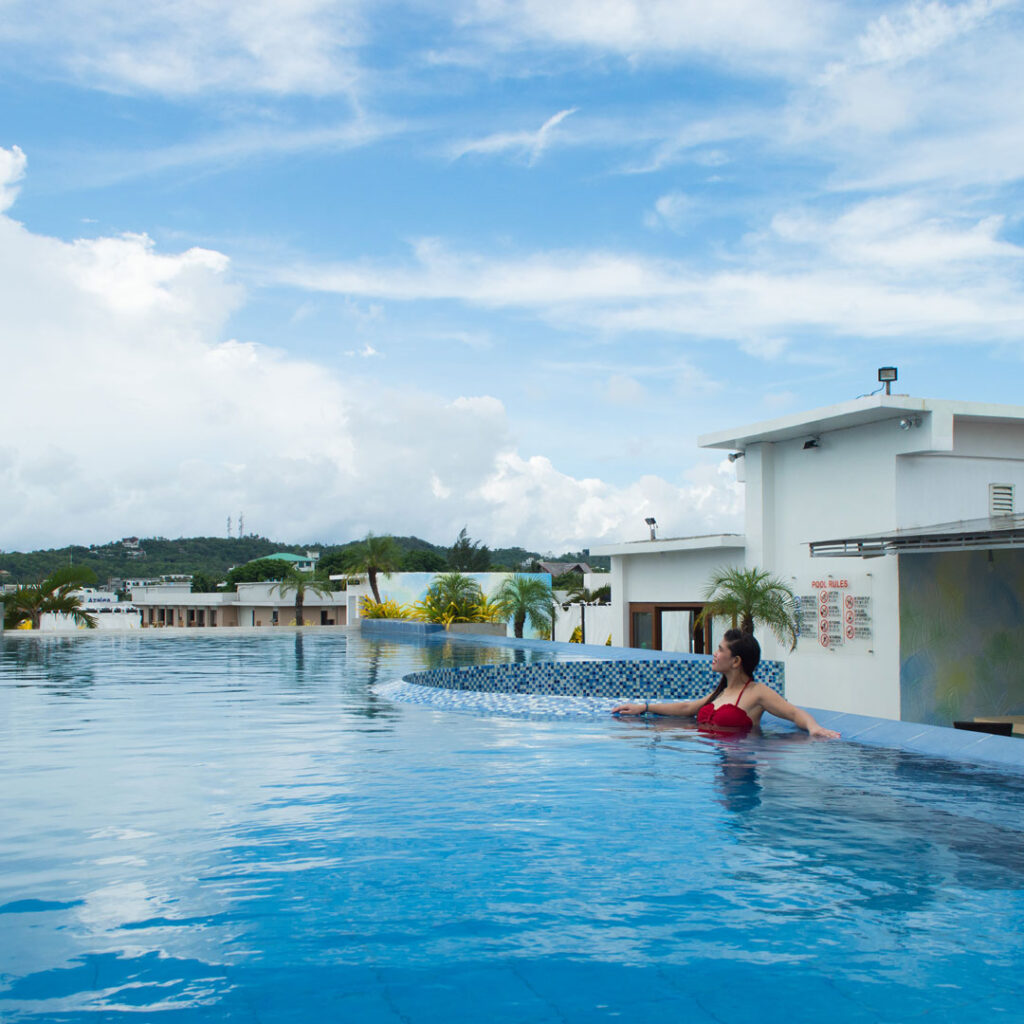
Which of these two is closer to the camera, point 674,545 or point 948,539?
point 948,539

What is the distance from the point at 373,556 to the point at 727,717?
35887 millimetres

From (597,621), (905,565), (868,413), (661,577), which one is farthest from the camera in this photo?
(597,621)

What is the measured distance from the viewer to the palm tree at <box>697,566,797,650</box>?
16703mm

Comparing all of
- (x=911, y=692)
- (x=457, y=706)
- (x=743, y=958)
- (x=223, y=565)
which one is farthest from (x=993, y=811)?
(x=223, y=565)

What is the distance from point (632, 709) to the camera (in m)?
10.4

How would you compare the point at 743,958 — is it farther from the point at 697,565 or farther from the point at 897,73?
the point at 697,565

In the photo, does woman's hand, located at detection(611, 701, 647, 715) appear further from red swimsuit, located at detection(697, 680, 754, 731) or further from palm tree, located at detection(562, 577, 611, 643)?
palm tree, located at detection(562, 577, 611, 643)

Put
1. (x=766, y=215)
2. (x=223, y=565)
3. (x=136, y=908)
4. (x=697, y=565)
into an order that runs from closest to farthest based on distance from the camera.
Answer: (x=136, y=908) < (x=766, y=215) < (x=697, y=565) < (x=223, y=565)

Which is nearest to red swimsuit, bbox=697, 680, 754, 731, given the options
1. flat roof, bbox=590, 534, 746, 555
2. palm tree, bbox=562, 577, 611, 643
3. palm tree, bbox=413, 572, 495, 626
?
flat roof, bbox=590, 534, 746, 555

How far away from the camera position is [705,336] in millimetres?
22438

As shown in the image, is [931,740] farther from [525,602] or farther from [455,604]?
[455,604]

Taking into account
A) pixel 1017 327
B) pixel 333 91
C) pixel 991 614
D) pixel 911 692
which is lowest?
pixel 911 692

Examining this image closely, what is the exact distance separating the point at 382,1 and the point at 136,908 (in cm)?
1504

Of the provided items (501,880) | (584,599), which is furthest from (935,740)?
(584,599)
